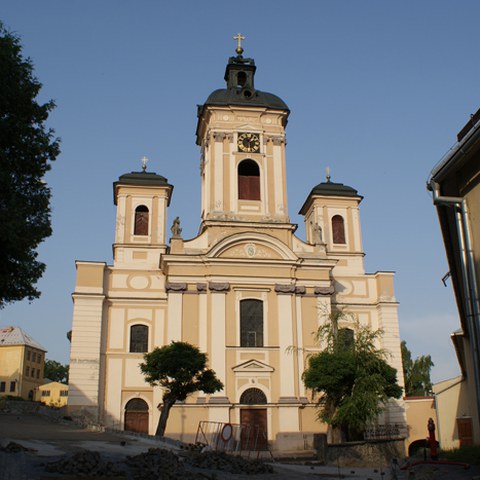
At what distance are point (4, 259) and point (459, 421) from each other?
12.0 m

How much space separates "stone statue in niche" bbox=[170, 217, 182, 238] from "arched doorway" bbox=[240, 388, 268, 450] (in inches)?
346

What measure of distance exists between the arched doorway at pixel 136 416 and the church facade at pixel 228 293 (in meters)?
0.05

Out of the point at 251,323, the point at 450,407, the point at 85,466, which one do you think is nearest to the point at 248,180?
the point at 251,323

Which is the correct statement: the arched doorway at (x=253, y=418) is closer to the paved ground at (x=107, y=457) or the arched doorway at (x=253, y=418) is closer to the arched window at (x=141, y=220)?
the paved ground at (x=107, y=457)

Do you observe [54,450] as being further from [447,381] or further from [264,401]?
[264,401]

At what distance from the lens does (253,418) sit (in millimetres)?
32188

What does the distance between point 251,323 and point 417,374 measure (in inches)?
993

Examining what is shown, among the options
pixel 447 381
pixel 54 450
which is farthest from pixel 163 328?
pixel 54 450

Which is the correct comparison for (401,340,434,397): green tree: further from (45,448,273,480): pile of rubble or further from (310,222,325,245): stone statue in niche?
(45,448,273,480): pile of rubble

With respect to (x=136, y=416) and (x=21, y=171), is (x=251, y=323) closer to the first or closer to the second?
(x=136, y=416)

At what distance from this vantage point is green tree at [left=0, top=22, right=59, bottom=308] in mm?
14570

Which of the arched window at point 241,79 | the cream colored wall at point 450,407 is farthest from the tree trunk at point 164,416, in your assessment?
the arched window at point 241,79

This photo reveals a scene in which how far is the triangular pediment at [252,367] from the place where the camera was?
1288 inches

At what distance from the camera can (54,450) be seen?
16328 millimetres
